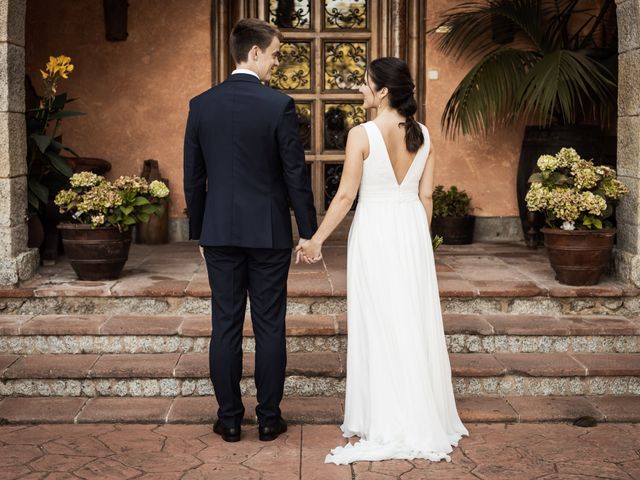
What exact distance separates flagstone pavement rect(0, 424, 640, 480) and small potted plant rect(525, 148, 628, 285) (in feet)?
4.43

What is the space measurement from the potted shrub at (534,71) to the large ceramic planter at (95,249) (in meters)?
2.73

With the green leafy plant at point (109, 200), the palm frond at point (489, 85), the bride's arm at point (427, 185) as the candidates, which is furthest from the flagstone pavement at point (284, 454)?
the palm frond at point (489, 85)

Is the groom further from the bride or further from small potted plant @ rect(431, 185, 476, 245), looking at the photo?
small potted plant @ rect(431, 185, 476, 245)

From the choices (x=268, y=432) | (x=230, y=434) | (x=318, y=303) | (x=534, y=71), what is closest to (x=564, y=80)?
(x=534, y=71)

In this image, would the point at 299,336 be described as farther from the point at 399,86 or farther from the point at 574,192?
the point at 574,192

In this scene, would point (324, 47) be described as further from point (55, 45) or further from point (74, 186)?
point (74, 186)

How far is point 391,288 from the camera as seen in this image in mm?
4148

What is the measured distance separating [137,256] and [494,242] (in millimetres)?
3000

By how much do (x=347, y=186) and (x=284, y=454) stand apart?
1.22 metres

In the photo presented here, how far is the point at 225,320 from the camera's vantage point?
4.06 m

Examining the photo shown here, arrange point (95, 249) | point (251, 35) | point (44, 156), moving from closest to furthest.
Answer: point (251, 35) < point (95, 249) < point (44, 156)

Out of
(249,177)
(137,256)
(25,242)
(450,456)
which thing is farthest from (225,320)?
(137,256)

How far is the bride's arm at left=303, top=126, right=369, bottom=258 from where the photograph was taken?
4.03 metres

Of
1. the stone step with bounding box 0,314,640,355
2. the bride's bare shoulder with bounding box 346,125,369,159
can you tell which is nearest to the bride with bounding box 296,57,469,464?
the bride's bare shoulder with bounding box 346,125,369,159
